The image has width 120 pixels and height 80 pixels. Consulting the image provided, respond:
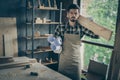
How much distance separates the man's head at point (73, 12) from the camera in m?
2.48

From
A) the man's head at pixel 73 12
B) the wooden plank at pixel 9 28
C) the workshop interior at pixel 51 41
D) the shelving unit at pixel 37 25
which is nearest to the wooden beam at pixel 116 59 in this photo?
the workshop interior at pixel 51 41

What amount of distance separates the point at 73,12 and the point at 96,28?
1.36 ft

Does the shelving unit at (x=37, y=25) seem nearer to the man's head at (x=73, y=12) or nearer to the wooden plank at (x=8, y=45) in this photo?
the wooden plank at (x=8, y=45)

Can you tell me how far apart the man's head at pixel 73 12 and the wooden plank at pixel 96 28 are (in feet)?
0.37

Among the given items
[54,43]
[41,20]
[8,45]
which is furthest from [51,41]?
[8,45]

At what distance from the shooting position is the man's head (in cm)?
248

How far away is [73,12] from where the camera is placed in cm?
251

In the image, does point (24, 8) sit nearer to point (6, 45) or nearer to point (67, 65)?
point (6, 45)

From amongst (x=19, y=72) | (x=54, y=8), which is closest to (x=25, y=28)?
(x=54, y=8)

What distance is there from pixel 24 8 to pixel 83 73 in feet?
6.37

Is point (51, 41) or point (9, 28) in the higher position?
point (9, 28)

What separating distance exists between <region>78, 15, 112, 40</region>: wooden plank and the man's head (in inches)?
4.4

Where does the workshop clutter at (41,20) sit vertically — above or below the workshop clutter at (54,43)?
above

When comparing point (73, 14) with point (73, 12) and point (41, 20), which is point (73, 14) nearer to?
point (73, 12)
